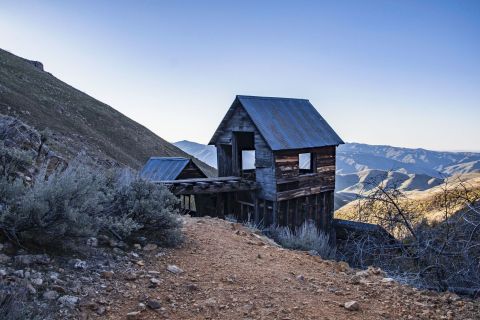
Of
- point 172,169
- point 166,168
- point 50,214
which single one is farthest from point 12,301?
point 166,168

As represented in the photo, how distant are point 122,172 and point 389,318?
4869 millimetres

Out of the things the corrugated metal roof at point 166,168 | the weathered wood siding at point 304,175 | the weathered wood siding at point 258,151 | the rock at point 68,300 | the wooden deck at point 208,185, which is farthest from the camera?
the corrugated metal roof at point 166,168

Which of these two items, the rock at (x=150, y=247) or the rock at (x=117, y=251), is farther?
Answer: the rock at (x=150, y=247)

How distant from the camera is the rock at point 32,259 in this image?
3.58m

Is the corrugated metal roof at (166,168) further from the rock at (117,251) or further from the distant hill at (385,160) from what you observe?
the distant hill at (385,160)

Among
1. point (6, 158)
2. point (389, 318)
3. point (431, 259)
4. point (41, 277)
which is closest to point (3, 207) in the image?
point (41, 277)

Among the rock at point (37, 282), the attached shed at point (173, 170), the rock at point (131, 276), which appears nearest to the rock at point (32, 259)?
the rock at point (37, 282)

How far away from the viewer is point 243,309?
11.9ft

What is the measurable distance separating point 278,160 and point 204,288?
10.6 m

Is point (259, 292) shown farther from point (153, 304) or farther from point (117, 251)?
point (117, 251)

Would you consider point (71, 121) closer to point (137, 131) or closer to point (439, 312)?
point (137, 131)

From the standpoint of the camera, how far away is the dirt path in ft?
11.7

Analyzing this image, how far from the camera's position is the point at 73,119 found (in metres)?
37.8

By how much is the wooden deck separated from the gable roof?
204 centimetres
